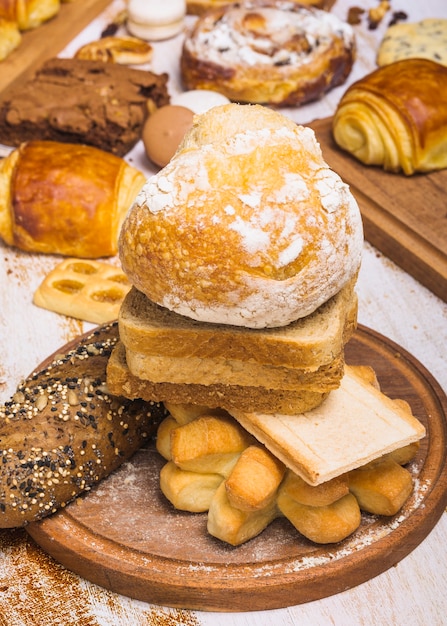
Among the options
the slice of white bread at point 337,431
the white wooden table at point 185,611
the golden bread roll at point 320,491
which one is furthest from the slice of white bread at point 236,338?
the white wooden table at point 185,611

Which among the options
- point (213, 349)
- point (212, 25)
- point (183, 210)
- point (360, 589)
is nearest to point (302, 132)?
point (183, 210)

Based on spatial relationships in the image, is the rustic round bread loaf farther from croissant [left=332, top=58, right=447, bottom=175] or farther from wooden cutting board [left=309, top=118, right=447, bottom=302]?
croissant [left=332, top=58, right=447, bottom=175]

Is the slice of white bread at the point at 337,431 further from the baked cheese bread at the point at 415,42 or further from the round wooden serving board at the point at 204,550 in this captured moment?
the baked cheese bread at the point at 415,42

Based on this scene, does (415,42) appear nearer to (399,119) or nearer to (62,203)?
(399,119)

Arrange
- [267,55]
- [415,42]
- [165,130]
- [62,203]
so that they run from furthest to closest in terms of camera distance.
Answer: [415,42], [267,55], [165,130], [62,203]

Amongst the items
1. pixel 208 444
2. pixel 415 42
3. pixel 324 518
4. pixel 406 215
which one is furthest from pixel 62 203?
pixel 415 42
